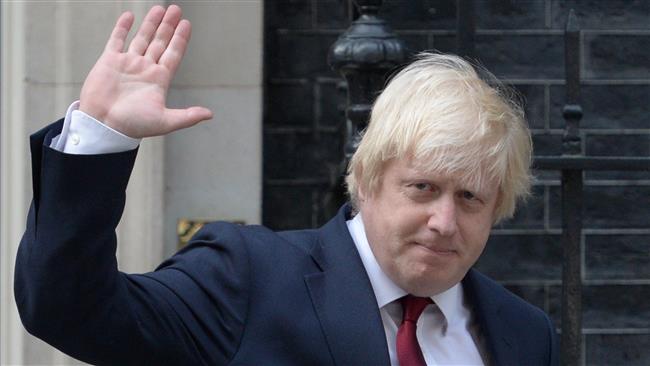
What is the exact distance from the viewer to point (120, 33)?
237 centimetres

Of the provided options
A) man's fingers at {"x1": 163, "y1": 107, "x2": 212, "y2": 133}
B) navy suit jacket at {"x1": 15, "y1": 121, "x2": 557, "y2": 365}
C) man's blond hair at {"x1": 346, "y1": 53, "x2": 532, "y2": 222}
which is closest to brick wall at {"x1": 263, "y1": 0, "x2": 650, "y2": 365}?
navy suit jacket at {"x1": 15, "y1": 121, "x2": 557, "y2": 365}

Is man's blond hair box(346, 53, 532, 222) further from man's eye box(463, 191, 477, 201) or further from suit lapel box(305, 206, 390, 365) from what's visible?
suit lapel box(305, 206, 390, 365)

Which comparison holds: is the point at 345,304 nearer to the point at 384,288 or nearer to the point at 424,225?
the point at 384,288

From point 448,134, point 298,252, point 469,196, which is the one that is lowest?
point 298,252

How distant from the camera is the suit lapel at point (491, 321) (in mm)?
2795

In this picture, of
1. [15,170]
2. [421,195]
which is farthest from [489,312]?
[15,170]

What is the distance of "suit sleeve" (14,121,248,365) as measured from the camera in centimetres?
228

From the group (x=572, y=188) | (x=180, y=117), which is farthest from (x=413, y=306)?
(x=572, y=188)

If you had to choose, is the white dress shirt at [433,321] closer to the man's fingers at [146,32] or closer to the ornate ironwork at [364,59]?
the man's fingers at [146,32]

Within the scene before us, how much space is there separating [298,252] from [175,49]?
52 centimetres

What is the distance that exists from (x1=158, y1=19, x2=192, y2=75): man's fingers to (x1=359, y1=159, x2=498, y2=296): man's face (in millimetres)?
458

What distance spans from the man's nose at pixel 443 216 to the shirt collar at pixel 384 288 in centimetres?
16

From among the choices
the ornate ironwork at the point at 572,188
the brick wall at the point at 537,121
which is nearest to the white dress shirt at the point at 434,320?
the ornate ironwork at the point at 572,188

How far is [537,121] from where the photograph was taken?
187 inches
